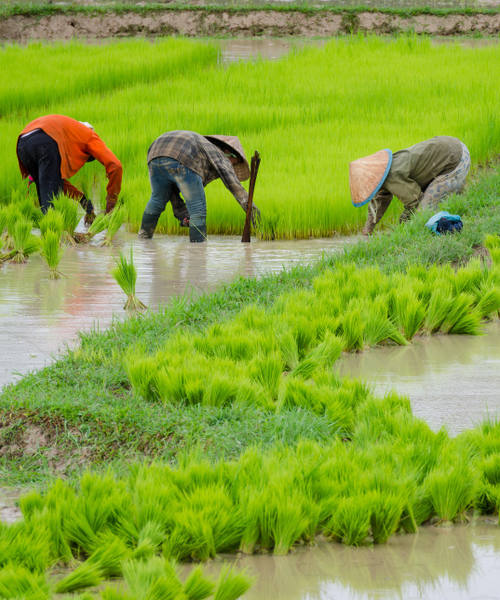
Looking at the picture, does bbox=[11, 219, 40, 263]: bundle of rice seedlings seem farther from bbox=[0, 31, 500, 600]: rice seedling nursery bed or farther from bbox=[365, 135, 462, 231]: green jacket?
bbox=[365, 135, 462, 231]: green jacket

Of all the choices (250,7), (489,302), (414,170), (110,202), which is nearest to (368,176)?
(414,170)

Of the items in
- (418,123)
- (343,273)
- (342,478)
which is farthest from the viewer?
(418,123)

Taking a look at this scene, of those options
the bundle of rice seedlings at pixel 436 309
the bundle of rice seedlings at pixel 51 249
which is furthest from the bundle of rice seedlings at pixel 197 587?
the bundle of rice seedlings at pixel 51 249

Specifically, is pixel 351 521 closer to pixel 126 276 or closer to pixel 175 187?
pixel 126 276

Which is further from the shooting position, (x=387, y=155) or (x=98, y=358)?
(x=387, y=155)

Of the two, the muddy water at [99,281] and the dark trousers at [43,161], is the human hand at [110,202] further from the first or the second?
the dark trousers at [43,161]

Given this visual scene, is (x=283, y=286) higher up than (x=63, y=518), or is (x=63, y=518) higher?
(x=63, y=518)

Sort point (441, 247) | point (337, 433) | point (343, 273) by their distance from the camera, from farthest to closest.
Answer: point (441, 247), point (343, 273), point (337, 433)

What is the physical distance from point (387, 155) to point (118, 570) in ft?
16.5

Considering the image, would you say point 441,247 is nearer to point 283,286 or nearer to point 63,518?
point 283,286

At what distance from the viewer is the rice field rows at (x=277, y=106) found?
846 centimetres

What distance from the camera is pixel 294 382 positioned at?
11.1 ft

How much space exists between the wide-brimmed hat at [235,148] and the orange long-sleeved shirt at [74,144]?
31.5 inches

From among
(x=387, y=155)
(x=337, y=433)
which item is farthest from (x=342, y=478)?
(x=387, y=155)
